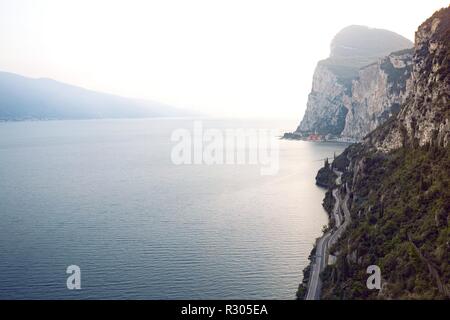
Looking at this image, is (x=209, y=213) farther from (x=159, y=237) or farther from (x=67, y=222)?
(x=67, y=222)

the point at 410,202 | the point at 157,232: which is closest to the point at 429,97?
the point at 410,202

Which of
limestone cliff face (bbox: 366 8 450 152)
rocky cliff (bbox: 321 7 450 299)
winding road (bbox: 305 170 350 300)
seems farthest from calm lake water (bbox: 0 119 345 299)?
limestone cliff face (bbox: 366 8 450 152)

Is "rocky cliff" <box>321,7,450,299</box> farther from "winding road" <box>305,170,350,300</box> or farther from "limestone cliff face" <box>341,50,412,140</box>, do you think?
"limestone cliff face" <box>341,50,412,140</box>

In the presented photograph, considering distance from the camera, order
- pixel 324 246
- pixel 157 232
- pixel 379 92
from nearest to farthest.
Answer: pixel 324 246
pixel 157 232
pixel 379 92

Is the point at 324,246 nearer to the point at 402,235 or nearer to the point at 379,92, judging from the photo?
the point at 402,235

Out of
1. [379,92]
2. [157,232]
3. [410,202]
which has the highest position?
[379,92]
